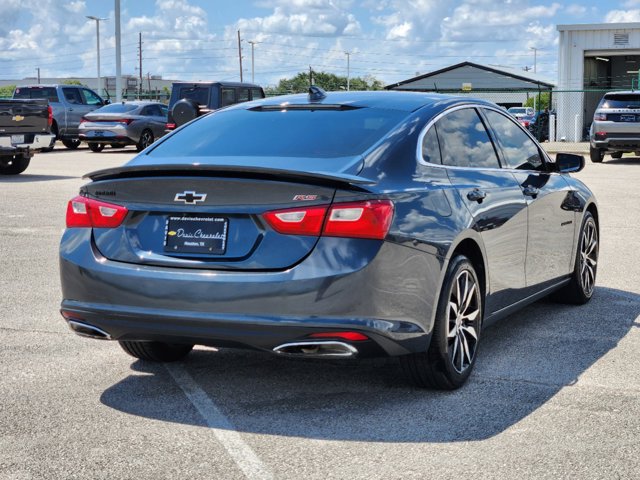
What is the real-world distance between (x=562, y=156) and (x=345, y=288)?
3227 mm

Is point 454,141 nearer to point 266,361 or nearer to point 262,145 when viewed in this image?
point 262,145

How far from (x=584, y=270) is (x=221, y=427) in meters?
4.02

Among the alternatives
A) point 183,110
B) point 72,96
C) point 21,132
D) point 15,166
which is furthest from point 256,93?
point 21,132

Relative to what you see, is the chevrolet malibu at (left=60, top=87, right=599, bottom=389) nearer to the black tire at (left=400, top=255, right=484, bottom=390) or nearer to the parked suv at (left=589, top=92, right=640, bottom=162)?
the black tire at (left=400, top=255, right=484, bottom=390)

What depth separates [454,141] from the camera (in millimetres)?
5980

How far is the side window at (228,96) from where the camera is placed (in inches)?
1035

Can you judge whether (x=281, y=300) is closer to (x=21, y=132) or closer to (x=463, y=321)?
(x=463, y=321)

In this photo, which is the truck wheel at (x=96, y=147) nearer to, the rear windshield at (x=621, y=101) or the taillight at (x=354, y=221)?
the rear windshield at (x=621, y=101)

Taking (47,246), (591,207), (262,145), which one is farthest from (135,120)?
(262,145)

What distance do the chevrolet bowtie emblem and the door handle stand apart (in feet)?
5.08

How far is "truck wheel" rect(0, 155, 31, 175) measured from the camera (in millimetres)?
21203

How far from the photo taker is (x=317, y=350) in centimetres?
486

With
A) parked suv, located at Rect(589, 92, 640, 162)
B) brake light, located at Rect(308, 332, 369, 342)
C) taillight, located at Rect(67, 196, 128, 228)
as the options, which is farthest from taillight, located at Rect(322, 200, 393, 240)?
parked suv, located at Rect(589, 92, 640, 162)

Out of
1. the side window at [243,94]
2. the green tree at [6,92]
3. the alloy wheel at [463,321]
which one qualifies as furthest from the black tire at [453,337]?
the green tree at [6,92]
